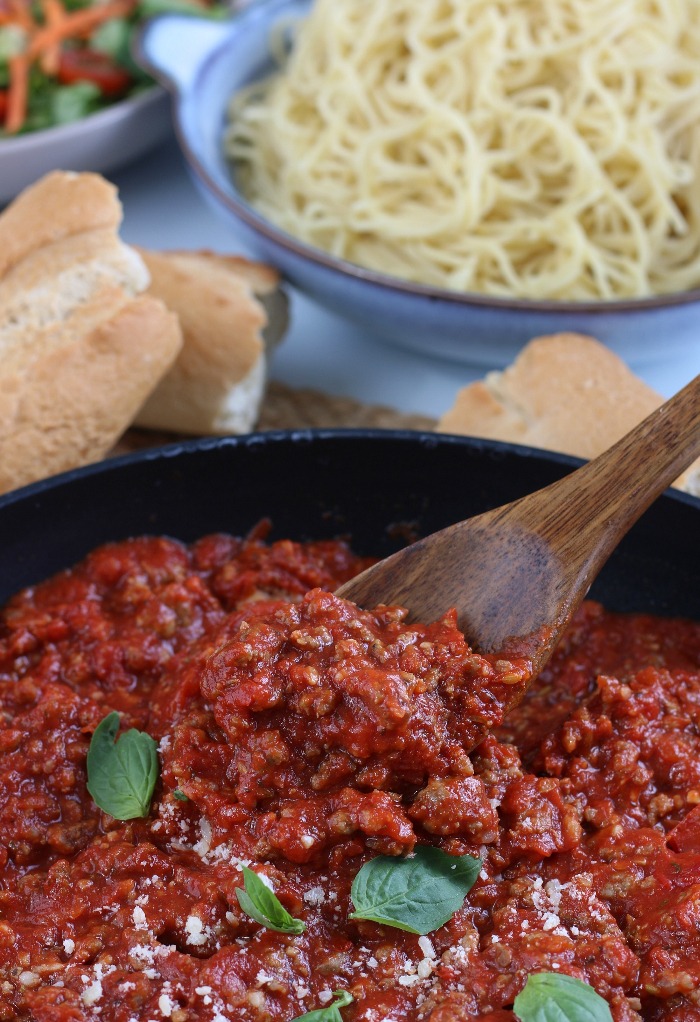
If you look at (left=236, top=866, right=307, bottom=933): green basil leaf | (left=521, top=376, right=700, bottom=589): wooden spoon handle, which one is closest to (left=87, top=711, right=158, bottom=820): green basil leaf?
(left=236, top=866, right=307, bottom=933): green basil leaf

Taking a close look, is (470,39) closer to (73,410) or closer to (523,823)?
(73,410)

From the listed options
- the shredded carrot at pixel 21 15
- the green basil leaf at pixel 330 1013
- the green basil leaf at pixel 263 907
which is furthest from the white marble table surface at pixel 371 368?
the green basil leaf at pixel 330 1013

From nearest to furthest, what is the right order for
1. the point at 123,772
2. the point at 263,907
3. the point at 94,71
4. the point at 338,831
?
the point at 263,907 < the point at 338,831 < the point at 123,772 < the point at 94,71

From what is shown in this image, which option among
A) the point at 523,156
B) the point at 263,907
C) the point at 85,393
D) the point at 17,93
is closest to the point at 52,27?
the point at 17,93

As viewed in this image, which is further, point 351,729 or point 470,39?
point 470,39

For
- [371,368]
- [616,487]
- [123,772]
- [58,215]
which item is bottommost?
[371,368]

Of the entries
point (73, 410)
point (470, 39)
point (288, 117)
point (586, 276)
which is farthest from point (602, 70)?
point (73, 410)

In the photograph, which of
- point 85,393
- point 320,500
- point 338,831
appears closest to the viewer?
point 338,831

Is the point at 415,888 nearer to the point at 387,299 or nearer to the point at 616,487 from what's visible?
the point at 616,487
